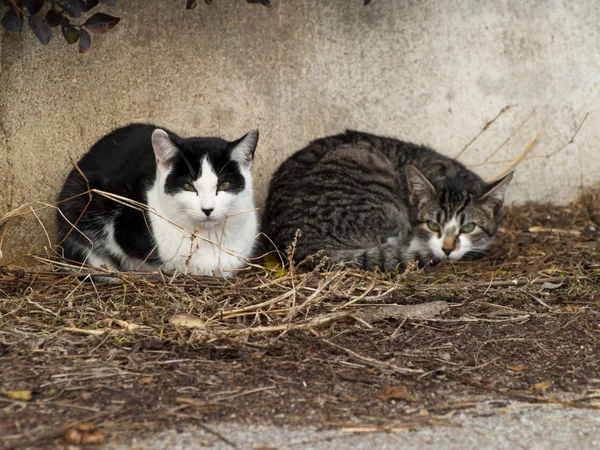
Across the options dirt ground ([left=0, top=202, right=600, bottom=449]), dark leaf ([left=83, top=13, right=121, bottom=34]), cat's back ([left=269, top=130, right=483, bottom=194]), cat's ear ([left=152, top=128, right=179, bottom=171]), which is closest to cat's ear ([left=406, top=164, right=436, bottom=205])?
cat's back ([left=269, top=130, right=483, bottom=194])

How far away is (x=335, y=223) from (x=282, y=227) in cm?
34

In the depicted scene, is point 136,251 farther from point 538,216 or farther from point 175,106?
point 538,216

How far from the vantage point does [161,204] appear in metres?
4.09

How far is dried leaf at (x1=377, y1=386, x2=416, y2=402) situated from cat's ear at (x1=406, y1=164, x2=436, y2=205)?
2.29 metres

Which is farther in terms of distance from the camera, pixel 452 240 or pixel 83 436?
pixel 452 240

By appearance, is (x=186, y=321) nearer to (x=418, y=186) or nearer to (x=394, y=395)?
(x=394, y=395)

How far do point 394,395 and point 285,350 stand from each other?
1.85 feet

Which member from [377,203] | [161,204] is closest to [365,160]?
[377,203]

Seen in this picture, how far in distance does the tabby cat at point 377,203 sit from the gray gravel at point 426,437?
2097 millimetres

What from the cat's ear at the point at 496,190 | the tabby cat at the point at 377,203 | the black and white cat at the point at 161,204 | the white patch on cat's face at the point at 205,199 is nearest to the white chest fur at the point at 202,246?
the black and white cat at the point at 161,204

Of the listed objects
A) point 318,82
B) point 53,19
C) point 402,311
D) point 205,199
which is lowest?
point 402,311

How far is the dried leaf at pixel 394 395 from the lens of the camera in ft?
9.08

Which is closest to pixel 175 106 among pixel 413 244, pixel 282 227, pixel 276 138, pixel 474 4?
pixel 276 138

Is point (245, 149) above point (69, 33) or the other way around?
the other way around
